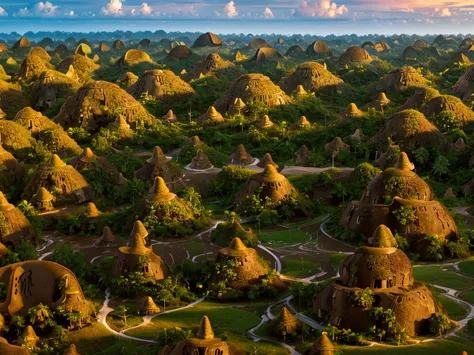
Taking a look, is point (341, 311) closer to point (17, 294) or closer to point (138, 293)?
point (138, 293)

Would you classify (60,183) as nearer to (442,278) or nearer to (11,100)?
(442,278)

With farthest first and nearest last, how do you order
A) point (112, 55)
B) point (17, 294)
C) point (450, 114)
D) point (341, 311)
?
point (112, 55), point (450, 114), point (17, 294), point (341, 311)

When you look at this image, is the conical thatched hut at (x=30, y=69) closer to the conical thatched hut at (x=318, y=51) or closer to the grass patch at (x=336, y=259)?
the grass patch at (x=336, y=259)

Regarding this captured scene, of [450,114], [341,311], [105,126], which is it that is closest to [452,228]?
[341,311]

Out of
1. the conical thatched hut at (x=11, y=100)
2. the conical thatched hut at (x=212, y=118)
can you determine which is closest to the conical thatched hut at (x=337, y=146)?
A: the conical thatched hut at (x=212, y=118)

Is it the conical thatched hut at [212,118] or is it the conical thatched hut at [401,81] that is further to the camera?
the conical thatched hut at [401,81]

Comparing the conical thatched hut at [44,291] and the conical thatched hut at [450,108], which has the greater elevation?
the conical thatched hut at [450,108]
